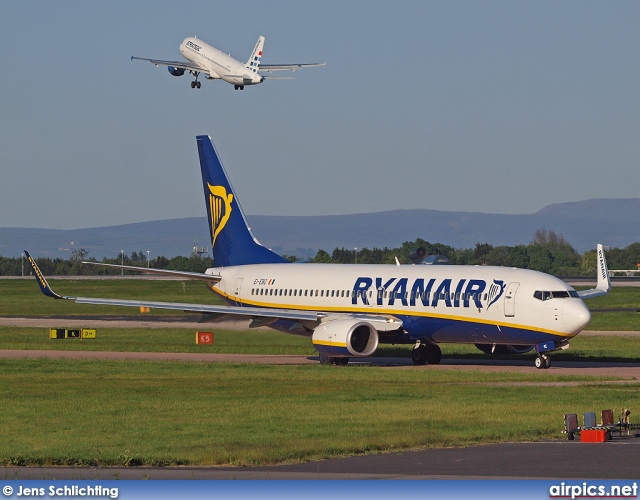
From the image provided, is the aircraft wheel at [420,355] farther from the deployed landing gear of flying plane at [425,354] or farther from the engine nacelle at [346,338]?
the engine nacelle at [346,338]

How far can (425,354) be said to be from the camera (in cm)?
5553

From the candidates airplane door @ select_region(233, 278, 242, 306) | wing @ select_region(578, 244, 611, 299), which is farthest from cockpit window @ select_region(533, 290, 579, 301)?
airplane door @ select_region(233, 278, 242, 306)

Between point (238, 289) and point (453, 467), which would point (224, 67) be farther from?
point (453, 467)

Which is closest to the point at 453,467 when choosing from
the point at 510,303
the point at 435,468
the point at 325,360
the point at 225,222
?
the point at 435,468

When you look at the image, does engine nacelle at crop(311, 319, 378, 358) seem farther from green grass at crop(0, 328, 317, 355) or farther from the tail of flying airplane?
the tail of flying airplane

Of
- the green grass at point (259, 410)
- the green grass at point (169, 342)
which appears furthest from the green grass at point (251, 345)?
the green grass at point (259, 410)

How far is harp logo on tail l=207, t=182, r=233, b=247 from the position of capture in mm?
66312

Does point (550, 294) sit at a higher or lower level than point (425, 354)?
higher

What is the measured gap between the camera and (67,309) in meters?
113

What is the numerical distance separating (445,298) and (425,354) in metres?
3.59

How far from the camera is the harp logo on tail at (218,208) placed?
6631 cm

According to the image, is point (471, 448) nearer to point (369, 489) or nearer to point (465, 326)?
point (369, 489)

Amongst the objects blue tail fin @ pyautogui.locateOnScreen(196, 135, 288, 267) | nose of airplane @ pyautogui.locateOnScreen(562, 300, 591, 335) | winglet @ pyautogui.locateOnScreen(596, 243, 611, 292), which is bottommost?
nose of airplane @ pyautogui.locateOnScreen(562, 300, 591, 335)

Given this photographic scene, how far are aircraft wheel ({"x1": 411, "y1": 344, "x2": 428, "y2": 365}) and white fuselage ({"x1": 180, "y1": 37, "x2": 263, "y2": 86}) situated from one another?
152 ft
